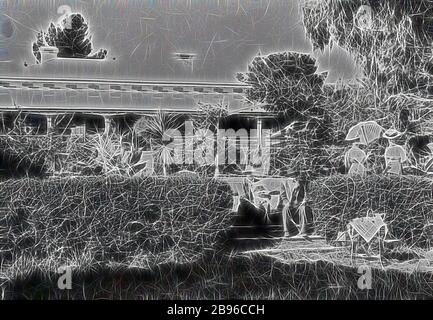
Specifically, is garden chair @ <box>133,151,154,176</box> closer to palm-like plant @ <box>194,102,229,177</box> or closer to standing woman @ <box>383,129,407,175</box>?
palm-like plant @ <box>194,102,229,177</box>

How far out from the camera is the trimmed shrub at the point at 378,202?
5.46 meters

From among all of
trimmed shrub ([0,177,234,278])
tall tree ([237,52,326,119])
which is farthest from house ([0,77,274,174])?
trimmed shrub ([0,177,234,278])

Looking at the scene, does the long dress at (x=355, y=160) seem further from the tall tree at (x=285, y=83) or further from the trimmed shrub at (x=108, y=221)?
the trimmed shrub at (x=108, y=221)

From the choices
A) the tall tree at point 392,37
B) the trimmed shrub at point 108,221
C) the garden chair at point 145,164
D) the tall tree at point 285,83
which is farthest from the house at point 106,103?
the tall tree at point 392,37

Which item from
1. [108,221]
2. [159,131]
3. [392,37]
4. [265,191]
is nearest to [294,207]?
[265,191]

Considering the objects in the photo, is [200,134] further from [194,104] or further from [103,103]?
[103,103]

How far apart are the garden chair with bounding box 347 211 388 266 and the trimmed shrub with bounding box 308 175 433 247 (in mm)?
50

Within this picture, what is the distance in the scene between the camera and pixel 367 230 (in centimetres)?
555

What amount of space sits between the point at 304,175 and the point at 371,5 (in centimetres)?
178

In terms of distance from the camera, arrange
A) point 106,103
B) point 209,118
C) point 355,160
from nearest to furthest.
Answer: point 106,103
point 209,118
point 355,160

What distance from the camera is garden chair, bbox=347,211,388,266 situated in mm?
5539

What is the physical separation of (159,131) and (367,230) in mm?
2231

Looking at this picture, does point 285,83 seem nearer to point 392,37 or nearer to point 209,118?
point 209,118

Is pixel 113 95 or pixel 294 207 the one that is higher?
pixel 113 95
